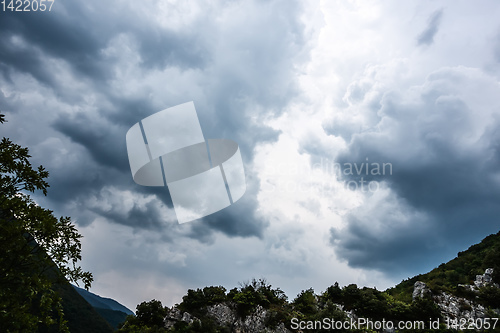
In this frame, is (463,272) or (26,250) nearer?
(26,250)

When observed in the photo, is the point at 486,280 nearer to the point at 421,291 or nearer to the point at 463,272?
the point at 421,291

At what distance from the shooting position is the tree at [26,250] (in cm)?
744

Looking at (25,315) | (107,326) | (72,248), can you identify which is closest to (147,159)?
(72,248)

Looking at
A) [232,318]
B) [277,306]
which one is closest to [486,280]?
[277,306]

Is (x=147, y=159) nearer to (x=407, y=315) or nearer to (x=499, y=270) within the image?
(x=407, y=315)

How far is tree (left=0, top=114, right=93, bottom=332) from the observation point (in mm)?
7438

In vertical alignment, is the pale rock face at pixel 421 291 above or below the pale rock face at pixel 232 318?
above

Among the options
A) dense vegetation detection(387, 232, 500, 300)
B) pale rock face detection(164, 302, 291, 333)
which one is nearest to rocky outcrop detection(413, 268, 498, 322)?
dense vegetation detection(387, 232, 500, 300)

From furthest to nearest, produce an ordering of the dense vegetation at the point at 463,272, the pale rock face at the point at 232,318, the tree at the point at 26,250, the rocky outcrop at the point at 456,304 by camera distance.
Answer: the dense vegetation at the point at 463,272 < the pale rock face at the point at 232,318 < the rocky outcrop at the point at 456,304 < the tree at the point at 26,250

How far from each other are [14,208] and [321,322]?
835 inches

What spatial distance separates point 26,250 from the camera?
8.04m

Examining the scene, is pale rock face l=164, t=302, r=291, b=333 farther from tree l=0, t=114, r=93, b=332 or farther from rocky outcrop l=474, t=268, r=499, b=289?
rocky outcrop l=474, t=268, r=499, b=289

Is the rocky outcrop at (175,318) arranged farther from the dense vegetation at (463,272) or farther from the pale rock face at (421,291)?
the dense vegetation at (463,272)

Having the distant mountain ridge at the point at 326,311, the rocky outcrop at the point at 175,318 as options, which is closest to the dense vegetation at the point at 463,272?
the distant mountain ridge at the point at 326,311
